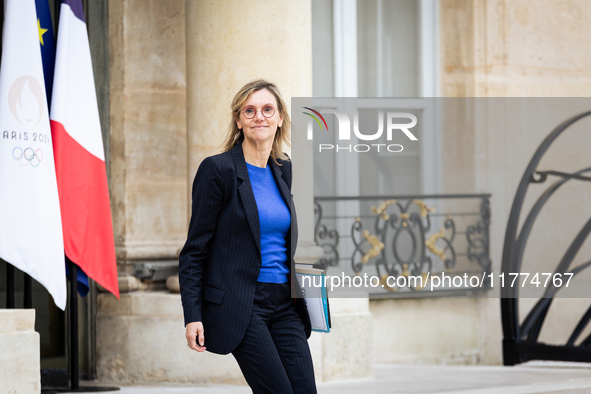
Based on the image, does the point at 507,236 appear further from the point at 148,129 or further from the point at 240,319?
the point at 240,319

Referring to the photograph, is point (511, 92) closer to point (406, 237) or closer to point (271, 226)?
point (406, 237)

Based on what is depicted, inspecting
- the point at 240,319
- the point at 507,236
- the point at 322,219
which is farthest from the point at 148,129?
the point at 240,319

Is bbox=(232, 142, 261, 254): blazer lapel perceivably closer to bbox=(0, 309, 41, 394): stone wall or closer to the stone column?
bbox=(0, 309, 41, 394): stone wall

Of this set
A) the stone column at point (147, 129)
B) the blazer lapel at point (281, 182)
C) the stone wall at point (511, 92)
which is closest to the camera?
the blazer lapel at point (281, 182)

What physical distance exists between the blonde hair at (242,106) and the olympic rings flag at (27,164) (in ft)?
7.33

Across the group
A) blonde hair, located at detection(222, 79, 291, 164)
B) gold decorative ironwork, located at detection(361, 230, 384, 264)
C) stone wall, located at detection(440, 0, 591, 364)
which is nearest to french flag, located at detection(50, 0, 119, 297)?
blonde hair, located at detection(222, 79, 291, 164)

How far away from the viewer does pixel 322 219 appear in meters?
7.86

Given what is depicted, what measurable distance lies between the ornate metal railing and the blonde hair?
14.4 ft

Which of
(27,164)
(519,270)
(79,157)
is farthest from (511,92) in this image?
(27,164)

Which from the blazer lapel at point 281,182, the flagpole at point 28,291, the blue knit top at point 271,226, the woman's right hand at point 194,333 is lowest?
the flagpole at point 28,291

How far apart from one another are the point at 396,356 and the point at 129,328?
2.87 m

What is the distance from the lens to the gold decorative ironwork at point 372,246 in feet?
25.8

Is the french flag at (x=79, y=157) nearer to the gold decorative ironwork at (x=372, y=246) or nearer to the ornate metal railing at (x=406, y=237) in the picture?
the ornate metal railing at (x=406, y=237)

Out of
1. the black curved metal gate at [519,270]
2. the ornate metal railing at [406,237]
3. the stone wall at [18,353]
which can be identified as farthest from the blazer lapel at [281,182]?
the ornate metal railing at [406,237]
